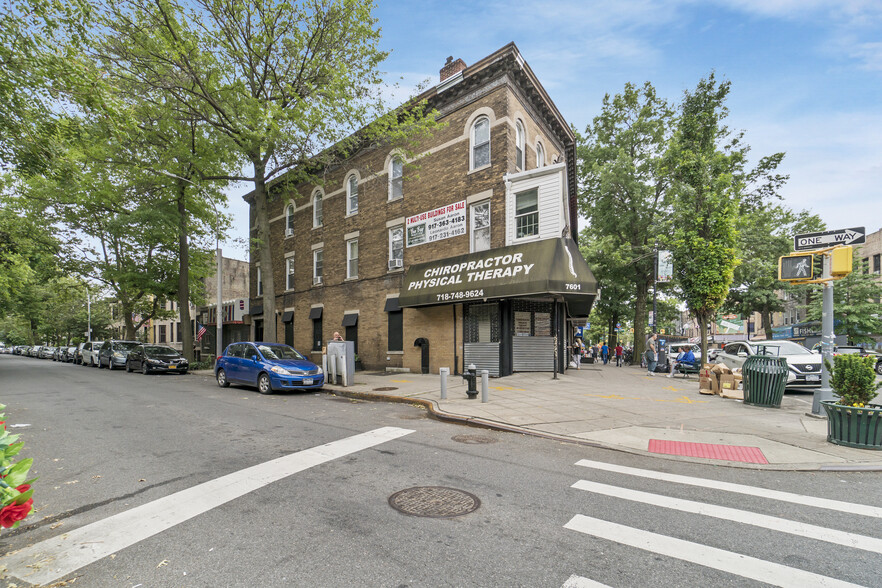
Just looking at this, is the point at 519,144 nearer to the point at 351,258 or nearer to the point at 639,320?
the point at 351,258

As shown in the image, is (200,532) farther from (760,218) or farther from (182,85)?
(760,218)

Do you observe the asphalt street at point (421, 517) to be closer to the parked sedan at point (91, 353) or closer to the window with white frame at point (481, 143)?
the window with white frame at point (481, 143)

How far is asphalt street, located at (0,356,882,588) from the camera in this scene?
2977 millimetres

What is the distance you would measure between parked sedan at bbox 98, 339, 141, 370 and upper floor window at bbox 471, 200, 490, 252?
19.4 m

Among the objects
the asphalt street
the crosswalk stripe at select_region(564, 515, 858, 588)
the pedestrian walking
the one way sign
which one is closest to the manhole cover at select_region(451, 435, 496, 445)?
the asphalt street

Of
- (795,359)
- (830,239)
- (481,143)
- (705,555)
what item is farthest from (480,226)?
(705,555)

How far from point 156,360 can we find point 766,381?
23.1m

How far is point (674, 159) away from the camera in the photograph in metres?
18.3

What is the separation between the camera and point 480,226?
16000 millimetres

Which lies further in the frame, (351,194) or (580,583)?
(351,194)

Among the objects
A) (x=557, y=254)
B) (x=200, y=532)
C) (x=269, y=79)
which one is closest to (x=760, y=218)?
(x=557, y=254)

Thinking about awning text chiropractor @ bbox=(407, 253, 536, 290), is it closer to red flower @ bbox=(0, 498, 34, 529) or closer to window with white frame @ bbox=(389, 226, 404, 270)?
window with white frame @ bbox=(389, 226, 404, 270)

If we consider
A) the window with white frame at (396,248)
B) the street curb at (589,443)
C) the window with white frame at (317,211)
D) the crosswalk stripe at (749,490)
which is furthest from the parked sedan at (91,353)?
the crosswalk stripe at (749,490)

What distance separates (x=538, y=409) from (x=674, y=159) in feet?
47.5
